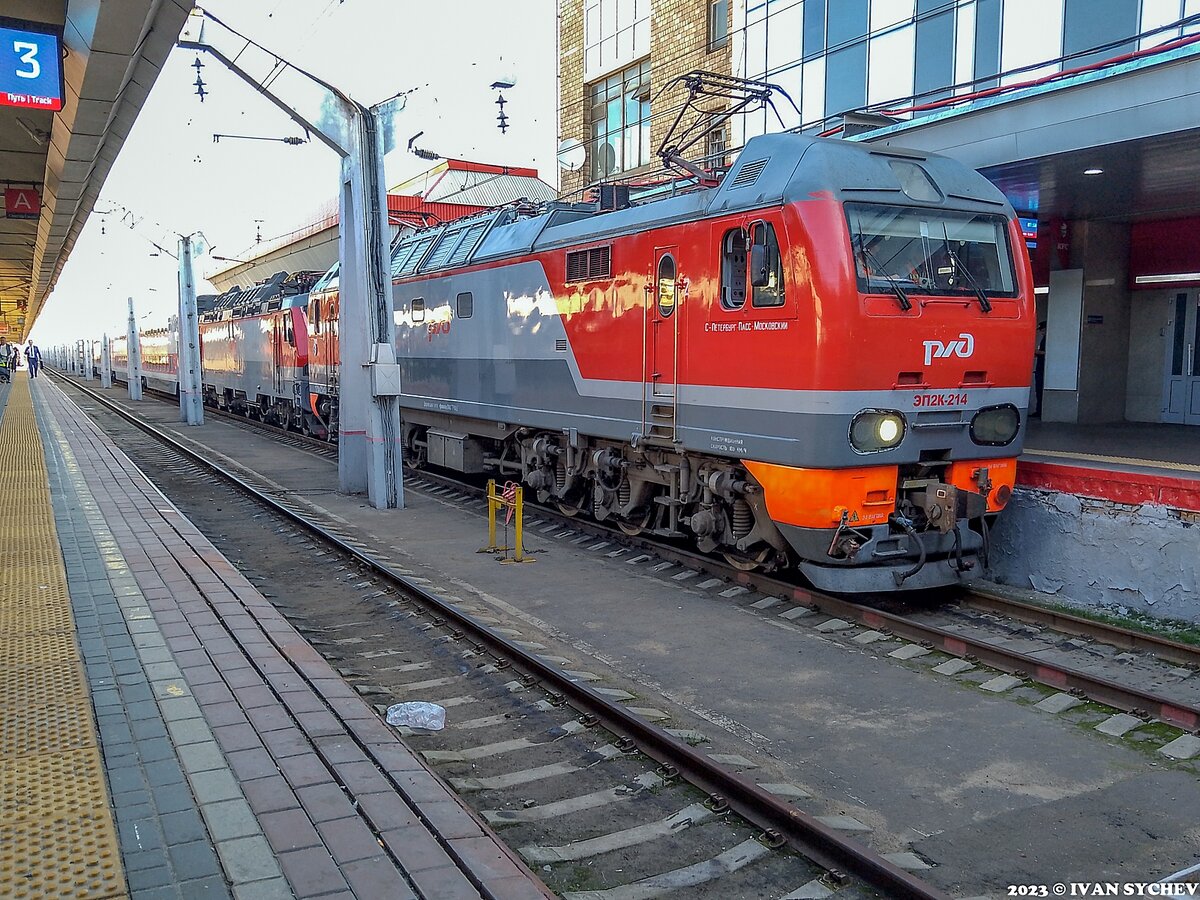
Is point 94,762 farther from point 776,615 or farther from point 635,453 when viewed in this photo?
point 635,453

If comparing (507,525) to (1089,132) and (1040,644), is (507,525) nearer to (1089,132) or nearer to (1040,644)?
(1040,644)

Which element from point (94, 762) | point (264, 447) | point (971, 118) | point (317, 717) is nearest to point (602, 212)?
point (971, 118)

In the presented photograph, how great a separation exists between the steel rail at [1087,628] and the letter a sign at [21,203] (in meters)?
16.6

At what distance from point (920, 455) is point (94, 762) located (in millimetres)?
6242

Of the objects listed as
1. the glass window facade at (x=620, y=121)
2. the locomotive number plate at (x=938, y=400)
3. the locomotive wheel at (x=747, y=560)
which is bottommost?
the locomotive wheel at (x=747, y=560)

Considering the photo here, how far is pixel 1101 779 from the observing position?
4.97 meters

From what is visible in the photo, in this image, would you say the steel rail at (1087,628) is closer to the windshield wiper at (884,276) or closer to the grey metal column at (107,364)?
the windshield wiper at (884,276)

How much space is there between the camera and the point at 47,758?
13.4 feet

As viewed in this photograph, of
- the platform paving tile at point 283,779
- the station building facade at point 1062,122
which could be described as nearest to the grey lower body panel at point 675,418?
the station building facade at point 1062,122

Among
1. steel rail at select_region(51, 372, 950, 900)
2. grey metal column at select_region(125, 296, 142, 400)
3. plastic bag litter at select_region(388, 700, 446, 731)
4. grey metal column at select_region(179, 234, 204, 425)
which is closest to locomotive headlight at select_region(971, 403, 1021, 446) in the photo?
steel rail at select_region(51, 372, 950, 900)

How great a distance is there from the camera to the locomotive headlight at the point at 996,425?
8.10 m

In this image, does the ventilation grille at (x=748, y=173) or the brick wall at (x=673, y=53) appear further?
the brick wall at (x=673, y=53)

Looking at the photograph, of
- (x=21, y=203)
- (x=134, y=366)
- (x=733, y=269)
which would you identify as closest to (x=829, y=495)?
(x=733, y=269)

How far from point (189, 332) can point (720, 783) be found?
25.3 meters
